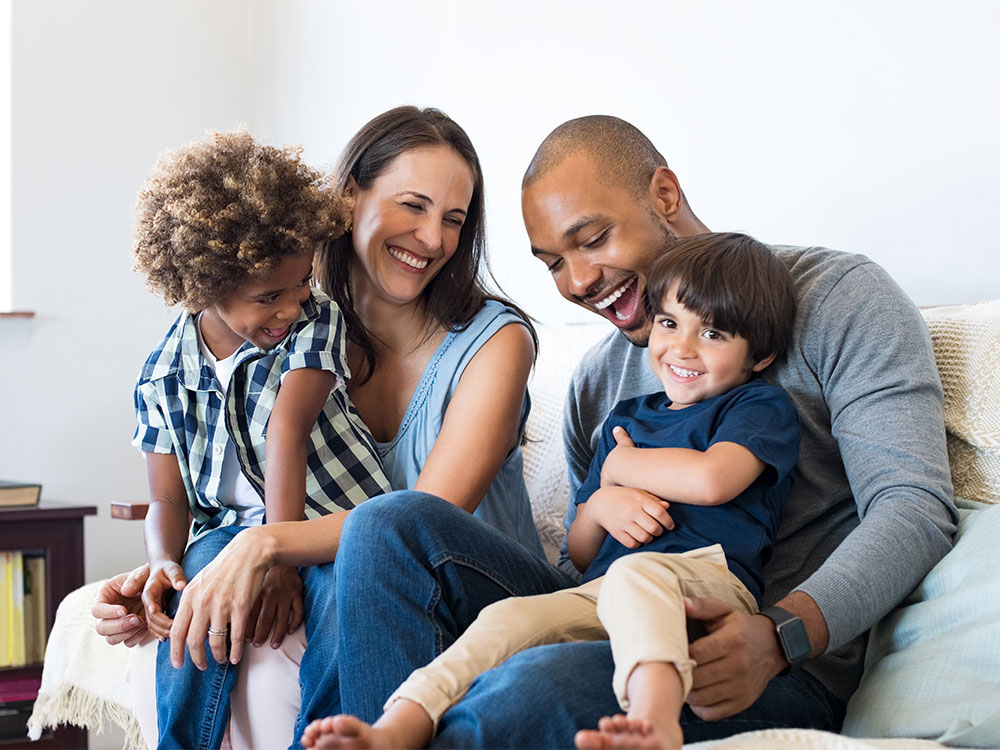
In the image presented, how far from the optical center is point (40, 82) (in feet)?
10.1

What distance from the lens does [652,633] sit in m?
0.90

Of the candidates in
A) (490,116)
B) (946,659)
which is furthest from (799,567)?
(490,116)

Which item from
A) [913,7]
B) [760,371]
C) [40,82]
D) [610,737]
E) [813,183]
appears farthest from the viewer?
[40,82]

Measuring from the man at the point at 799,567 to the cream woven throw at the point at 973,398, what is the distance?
10cm

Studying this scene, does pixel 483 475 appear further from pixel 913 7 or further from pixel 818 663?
pixel 913 7

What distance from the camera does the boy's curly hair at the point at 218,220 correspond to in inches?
53.2

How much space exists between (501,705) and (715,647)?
0.21 meters

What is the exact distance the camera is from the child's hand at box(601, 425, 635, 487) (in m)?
1.27

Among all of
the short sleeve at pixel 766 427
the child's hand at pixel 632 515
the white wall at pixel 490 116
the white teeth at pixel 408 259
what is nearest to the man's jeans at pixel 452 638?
the child's hand at pixel 632 515

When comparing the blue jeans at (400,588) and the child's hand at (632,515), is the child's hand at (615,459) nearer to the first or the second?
the child's hand at (632,515)

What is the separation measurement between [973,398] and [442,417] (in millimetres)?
737

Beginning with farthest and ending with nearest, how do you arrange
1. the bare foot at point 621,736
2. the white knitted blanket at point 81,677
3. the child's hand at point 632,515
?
the white knitted blanket at point 81,677 < the child's hand at point 632,515 < the bare foot at point 621,736

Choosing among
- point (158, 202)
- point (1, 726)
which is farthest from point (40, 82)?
point (158, 202)

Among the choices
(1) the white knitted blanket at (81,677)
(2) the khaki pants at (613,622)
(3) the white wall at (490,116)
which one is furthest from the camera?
(1) the white knitted blanket at (81,677)
